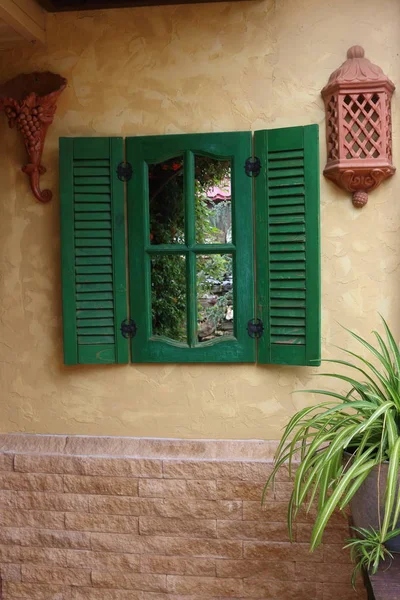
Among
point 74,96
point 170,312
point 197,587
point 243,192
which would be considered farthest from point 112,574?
point 74,96

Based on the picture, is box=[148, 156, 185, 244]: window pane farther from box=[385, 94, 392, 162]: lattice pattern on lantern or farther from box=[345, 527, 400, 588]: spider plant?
box=[345, 527, 400, 588]: spider plant

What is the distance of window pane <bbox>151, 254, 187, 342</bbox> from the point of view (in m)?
3.29

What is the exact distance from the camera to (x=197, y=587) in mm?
3123

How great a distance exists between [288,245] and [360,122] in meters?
0.61

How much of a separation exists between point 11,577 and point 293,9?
298cm

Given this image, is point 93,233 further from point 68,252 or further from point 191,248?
point 191,248

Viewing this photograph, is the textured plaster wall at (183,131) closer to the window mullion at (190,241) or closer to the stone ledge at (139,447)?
the stone ledge at (139,447)

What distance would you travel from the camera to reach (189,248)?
3.11 metres

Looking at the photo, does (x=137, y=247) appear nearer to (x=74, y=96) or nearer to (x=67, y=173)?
(x=67, y=173)

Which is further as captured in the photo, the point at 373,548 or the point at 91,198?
the point at 91,198

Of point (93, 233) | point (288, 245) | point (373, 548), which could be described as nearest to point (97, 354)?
point (93, 233)

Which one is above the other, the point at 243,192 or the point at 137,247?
the point at 243,192

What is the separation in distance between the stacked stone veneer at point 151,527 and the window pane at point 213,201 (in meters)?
0.99

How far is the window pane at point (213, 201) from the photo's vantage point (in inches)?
126
